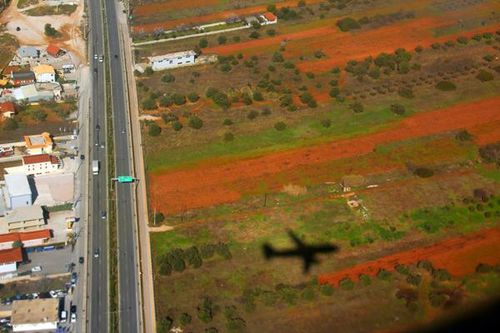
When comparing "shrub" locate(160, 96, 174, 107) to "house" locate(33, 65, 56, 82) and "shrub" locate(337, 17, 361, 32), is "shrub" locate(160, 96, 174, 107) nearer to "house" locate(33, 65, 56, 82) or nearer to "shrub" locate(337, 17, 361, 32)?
"house" locate(33, 65, 56, 82)

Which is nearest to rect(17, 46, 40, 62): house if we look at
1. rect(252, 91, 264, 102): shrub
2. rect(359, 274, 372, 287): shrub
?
rect(252, 91, 264, 102): shrub

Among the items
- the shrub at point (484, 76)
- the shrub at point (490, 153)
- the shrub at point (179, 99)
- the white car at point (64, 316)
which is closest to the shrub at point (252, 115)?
the shrub at point (179, 99)

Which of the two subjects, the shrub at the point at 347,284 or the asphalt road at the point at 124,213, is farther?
the shrub at the point at 347,284

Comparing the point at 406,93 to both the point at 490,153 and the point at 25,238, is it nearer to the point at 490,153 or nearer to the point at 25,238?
the point at 490,153

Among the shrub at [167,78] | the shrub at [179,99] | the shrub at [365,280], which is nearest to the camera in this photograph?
the shrub at [365,280]

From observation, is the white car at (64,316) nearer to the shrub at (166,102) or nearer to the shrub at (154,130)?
the shrub at (154,130)

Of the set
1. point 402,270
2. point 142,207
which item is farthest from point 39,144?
point 402,270
